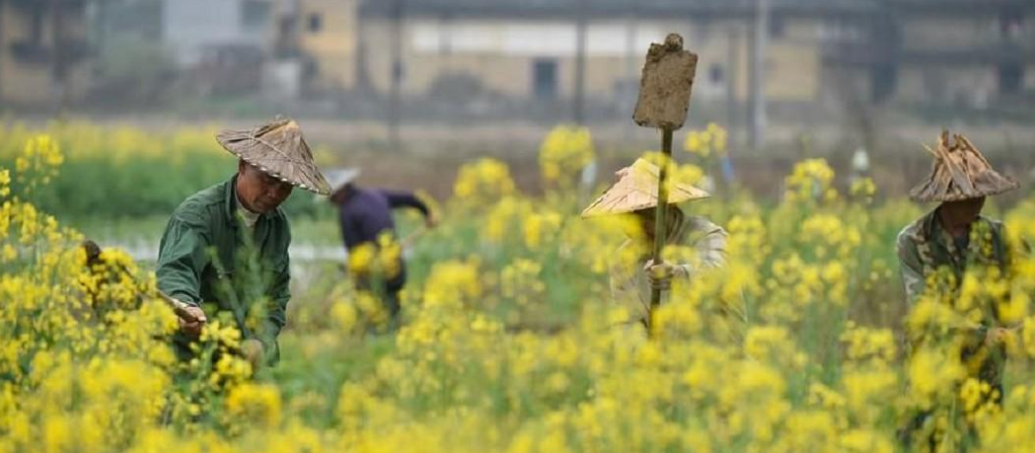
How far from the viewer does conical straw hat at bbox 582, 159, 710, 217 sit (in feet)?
22.6

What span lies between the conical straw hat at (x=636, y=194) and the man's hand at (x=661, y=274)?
0.24 m

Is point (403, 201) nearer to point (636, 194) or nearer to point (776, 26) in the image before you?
point (636, 194)

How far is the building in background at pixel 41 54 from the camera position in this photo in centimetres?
3462

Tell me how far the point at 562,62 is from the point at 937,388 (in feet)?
99.9

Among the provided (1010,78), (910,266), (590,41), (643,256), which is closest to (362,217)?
(643,256)

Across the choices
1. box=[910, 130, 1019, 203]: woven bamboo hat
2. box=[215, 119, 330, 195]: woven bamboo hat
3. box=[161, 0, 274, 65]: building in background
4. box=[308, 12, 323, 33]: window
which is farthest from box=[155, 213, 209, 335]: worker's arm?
box=[161, 0, 274, 65]: building in background

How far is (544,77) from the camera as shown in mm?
36250

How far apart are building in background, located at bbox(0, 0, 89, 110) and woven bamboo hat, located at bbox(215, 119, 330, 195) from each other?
2767 centimetres

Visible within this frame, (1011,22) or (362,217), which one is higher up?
(1011,22)

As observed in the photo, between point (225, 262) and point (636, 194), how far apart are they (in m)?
1.46

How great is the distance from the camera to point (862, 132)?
951 inches

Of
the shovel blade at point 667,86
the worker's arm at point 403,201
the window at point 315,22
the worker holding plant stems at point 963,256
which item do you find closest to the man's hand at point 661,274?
the shovel blade at point 667,86

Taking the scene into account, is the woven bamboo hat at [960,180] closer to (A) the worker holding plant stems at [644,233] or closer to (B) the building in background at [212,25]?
(A) the worker holding plant stems at [644,233]

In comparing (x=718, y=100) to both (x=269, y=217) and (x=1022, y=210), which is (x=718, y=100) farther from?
(x=269, y=217)
